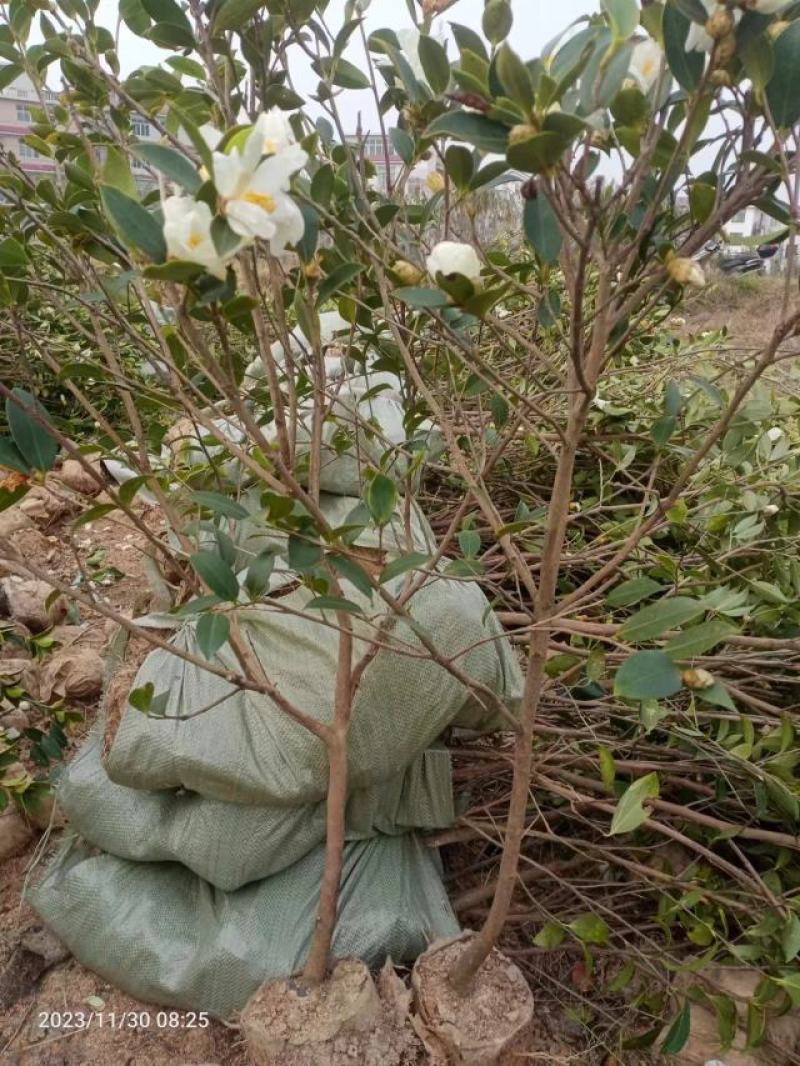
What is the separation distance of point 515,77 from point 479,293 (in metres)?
0.14

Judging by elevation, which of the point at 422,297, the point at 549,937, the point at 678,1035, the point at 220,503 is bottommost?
the point at 678,1035

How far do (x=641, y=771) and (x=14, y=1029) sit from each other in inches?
38.0

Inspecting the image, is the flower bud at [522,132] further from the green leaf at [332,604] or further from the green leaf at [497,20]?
the green leaf at [332,604]

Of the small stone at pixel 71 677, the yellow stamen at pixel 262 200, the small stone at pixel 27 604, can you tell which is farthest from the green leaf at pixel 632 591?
the small stone at pixel 27 604

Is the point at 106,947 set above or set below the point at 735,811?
above

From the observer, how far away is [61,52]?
0.92 metres

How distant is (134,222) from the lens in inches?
20.7

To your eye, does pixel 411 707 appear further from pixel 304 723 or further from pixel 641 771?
pixel 641 771

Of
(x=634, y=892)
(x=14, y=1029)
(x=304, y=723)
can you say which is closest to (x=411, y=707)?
(x=304, y=723)

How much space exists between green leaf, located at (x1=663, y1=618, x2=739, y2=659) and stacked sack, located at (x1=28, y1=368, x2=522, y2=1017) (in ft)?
1.35

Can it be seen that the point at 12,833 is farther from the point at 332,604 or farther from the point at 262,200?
the point at 262,200

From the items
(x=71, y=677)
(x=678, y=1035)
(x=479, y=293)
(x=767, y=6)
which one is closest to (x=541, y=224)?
(x=479, y=293)
